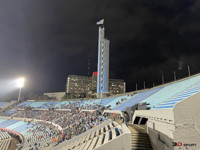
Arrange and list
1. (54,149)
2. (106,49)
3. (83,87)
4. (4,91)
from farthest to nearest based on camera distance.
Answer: (83,87) < (4,91) < (106,49) < (54,149)

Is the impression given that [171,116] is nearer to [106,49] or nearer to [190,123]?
[190,123]

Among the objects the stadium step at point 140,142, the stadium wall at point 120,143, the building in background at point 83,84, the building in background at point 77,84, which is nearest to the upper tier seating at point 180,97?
the stadium step at point 140,142

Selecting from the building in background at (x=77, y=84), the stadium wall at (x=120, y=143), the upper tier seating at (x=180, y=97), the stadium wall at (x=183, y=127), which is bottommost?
the stadium wall at (x=120, y=143)

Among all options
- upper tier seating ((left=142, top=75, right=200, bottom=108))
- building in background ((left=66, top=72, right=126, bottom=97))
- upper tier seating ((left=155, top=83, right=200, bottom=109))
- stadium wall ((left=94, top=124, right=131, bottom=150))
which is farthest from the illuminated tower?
building in background ((left=66, top=72, right=126, bottom=97))

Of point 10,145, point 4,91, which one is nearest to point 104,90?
point 10,145

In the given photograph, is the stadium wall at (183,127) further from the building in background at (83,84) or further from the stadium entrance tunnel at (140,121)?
the building in background at (83,84)

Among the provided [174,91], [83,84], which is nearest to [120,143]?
[174,91]

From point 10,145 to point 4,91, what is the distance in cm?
11362

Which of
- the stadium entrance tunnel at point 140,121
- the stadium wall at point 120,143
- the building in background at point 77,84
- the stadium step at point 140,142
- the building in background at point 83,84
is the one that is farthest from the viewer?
the building in background at point 83,84

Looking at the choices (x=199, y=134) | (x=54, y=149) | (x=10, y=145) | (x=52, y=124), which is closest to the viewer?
(x=199, y=134)

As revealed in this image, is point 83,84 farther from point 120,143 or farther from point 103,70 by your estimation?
point 120,143

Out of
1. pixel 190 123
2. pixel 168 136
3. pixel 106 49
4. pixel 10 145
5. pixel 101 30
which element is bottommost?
pixel 10 145

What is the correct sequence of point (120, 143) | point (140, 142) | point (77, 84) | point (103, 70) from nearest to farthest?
point (120, 143) < point (140, 142) < point (103, 70) < point (77, 84)

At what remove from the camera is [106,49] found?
64312 millimetres
